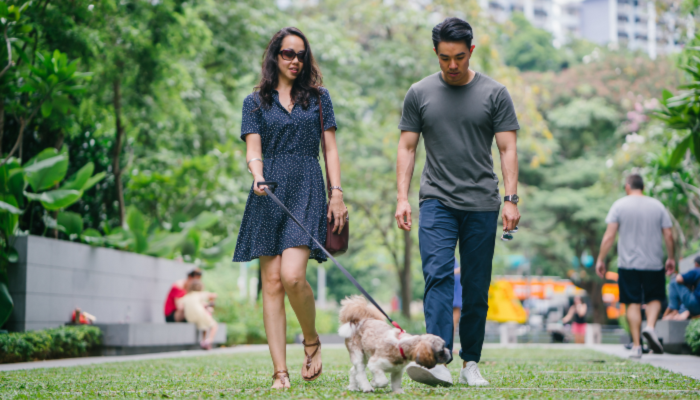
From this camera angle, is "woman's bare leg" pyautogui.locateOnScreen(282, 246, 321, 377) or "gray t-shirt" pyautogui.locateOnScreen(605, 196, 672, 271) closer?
"woman's bare leg" pyautogui.locateOnScreen(282, 246, 321, 377)

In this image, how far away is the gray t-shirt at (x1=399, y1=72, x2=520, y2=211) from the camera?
4.55 metres

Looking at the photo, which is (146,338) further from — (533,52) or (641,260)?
(533,52)

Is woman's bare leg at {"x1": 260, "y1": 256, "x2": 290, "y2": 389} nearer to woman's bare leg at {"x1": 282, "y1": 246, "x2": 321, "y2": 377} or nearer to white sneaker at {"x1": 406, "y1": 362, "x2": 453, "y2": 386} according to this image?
woman's bare leg at {"x1": 282, "y1": 246, "x2": 321, "y2": 377}

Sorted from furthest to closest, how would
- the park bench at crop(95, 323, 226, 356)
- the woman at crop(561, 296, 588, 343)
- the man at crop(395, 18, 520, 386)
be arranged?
the woman at crop(561, 296, 588, 343) < the park bench at crop(95, 323, 226, 356) < the man at crop(395, 18, 520, 386)

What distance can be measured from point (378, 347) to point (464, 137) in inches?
58.0

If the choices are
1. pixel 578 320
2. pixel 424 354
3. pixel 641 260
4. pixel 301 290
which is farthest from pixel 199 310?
pixel 578 320

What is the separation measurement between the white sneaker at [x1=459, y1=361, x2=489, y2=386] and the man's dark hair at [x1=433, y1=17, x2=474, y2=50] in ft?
6.43

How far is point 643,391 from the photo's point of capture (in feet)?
13.3

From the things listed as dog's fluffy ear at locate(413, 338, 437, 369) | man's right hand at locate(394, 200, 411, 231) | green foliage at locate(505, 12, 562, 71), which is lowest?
dog's fluffy ear at locate(413, 338, 437, 369)

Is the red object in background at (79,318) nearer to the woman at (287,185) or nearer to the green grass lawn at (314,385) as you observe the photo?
the green grass lawn at (314,385)

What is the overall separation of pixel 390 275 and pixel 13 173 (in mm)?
37006

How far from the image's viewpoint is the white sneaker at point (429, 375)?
390 cm

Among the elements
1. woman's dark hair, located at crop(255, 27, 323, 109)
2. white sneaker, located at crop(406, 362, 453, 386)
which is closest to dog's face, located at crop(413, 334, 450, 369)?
white sneaker, located at crop(406, 362, 453, 386)

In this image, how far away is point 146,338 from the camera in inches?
411
